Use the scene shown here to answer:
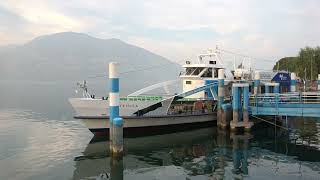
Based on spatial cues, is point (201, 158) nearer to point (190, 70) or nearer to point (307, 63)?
point (190, 70)

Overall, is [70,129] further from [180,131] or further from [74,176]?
[74,176]

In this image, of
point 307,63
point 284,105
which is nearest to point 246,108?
point 284,105

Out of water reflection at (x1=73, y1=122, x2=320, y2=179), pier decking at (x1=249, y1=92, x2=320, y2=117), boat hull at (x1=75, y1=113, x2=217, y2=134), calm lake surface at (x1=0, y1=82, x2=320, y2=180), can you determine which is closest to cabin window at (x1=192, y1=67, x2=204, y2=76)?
boat hull at (x1=75, y1=113, x2=217, y2=134)

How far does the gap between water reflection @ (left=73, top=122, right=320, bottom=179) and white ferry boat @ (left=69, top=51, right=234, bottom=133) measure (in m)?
1.37

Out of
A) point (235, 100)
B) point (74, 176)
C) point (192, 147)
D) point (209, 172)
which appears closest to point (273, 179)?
point (209, 172)

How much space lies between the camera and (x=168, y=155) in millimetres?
19766

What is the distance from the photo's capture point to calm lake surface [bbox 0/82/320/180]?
16.1 meters

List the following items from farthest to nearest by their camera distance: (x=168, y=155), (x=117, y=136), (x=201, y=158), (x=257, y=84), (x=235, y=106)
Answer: (x=257, y=84)
(x=235, y=106)
(x=168, y=155)
(x=201, y=158)
(x=117, y=136)

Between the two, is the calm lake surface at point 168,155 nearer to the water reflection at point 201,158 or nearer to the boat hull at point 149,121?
the water reflection at point 201,158

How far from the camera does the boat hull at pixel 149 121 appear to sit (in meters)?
22.9

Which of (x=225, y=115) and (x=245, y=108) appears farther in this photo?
(x=225, y=115)

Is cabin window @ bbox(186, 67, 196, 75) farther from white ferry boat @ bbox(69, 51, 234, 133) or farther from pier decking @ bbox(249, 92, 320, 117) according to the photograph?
pier decking @ bbox(249, 92, 320, 117)

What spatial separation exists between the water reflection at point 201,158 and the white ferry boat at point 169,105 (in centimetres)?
137

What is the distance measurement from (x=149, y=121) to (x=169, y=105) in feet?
6.83
